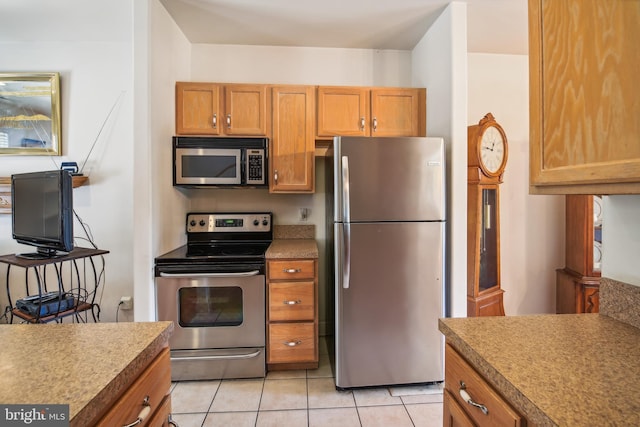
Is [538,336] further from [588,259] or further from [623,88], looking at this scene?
[588,259]

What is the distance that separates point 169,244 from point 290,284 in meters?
0.97

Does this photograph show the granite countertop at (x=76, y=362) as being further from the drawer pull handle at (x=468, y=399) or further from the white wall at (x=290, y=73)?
the white wall at (x=290, y=73)

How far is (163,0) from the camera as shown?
6.62 feet

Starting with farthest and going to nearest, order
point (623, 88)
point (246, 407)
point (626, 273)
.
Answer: point (246, 407) < point (626, 273) < point (623, 88)

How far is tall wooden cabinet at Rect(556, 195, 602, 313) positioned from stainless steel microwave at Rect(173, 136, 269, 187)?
2558 millimetres

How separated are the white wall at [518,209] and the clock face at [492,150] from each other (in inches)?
20.8

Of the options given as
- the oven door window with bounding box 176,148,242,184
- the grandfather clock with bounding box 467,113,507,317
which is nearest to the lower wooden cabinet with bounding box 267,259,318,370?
the oven door window with bounding box 176,148,242,184

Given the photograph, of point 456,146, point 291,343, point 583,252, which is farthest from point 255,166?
point 583,252

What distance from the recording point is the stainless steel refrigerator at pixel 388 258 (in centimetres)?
187

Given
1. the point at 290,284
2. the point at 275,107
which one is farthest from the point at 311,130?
the point at 290,284

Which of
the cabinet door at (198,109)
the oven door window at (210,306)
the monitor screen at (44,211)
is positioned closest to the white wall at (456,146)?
the oven door window at (210,306)

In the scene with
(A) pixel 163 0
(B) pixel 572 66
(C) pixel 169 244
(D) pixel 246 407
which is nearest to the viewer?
(B) pixel 572 66

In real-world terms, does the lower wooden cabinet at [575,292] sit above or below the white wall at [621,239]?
below

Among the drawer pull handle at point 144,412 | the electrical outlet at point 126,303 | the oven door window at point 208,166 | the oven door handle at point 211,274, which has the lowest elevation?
the electrical outlet at point 126,303
